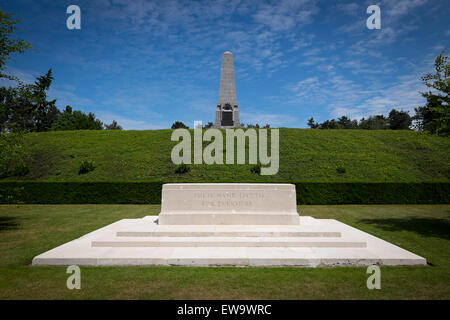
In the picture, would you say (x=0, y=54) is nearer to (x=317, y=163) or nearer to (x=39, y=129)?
(x=317, y=163)

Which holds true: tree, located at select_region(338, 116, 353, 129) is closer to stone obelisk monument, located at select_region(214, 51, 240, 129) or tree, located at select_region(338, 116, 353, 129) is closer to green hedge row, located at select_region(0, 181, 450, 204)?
stone obelisk monument, located at select_region(214, 51, 240, 129)

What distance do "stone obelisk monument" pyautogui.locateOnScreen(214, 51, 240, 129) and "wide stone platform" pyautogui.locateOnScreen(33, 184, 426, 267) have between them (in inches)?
848

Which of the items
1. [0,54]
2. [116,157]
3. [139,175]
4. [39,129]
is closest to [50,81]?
[39,129]

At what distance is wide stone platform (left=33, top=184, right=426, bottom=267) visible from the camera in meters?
5.77

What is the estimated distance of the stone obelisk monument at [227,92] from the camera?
1145 inches

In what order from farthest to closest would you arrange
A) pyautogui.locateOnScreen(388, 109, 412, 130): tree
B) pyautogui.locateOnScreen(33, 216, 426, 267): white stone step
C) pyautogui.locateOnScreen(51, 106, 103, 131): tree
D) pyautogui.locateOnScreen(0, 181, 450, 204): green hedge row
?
pyautogui.locateOnScreen(388, 109, 412, 130): tree < pyautogui.locateOnScreen(51, 106, 103, 131): tree < pyautogui.locateOnScreen(0, 181, 450, 204): green hedge row < pyautogui.locateOnScreen(33, 216, 426, 267): white stone step

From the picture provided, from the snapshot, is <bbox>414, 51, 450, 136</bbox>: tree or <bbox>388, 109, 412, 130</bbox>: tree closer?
<bbox>414, 51, 450, 136</bbox>: tree

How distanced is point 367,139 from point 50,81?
6344cm

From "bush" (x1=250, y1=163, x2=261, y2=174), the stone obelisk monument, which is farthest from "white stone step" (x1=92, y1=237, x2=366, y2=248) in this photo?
the stone obelisk monument

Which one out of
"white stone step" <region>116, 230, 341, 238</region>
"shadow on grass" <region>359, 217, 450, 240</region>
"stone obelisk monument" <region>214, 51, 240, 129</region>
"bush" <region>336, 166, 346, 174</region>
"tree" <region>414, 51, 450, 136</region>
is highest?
"stone obelisk monument" <region>214, 51, 240, 129</region>

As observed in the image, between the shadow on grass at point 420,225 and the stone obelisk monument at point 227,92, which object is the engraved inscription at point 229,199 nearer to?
the shadow on grass at point 420,225

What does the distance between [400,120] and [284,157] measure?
49.6m

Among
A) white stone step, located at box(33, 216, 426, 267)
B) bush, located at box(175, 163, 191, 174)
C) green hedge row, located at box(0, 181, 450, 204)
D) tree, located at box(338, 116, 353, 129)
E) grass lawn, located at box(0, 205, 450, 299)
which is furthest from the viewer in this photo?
tree, located at box(338, 116, 353, 129)

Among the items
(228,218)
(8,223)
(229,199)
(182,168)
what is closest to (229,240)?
(228,218)
